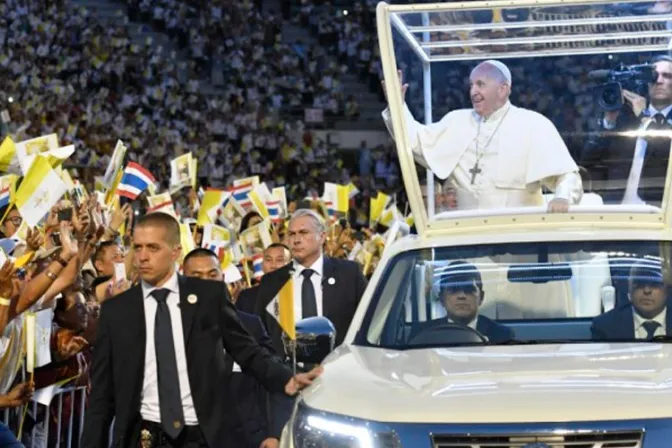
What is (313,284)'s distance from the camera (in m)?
10.1

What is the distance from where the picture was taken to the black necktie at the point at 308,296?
32.6 ft

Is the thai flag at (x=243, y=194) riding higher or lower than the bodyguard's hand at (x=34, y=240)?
lower

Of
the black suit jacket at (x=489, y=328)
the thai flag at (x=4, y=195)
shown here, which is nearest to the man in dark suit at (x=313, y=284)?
the thai flag at (x=4, y=195)

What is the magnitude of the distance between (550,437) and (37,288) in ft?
11.7

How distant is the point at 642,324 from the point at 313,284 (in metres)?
3.50

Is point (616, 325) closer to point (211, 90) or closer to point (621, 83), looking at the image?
point (621, 83)

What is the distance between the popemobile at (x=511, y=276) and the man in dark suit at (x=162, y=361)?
0.63m

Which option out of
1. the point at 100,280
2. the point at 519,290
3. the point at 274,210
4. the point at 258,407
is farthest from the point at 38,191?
the point at 274,210

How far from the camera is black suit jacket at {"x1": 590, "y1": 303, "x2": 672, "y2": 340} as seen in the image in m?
6.78

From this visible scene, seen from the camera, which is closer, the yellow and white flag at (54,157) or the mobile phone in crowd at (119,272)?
the mobile phone in crowd at (119,272)

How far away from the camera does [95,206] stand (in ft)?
33.7

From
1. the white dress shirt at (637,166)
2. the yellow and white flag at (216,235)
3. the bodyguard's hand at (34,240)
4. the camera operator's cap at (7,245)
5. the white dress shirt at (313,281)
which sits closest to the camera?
the white dress shirt at (637,166)

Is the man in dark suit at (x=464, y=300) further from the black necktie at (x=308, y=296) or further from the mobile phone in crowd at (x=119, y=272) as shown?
the mobile phone in crowd at (x=119, y=272)

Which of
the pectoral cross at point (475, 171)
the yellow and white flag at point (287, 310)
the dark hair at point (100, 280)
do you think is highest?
the pectoral cross at point (475, 171)
